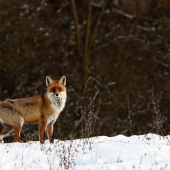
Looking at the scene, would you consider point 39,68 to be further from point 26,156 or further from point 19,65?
point 26,156

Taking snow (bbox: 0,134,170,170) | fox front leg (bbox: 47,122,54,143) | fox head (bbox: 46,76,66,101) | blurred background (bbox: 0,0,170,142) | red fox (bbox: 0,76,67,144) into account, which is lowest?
snow (bbox: 0,134,170,170)

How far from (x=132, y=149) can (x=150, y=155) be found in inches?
22.2

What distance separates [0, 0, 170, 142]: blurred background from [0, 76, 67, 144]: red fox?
6643 millimetres

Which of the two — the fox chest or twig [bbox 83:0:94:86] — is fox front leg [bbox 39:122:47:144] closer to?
the fox chest

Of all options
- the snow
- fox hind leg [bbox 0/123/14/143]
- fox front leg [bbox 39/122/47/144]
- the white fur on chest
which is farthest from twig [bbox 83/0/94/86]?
the snow

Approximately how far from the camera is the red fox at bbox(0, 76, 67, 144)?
7715mm

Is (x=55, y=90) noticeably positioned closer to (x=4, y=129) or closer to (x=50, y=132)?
(x=50, y=132)

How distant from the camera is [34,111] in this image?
8039 millimetres

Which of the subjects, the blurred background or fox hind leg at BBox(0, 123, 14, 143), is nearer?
fox hind leg at BBox(0, 123, 14, 143)

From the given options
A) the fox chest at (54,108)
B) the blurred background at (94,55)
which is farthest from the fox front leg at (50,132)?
the blurred background at (94,55)

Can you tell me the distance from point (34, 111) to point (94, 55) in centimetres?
885

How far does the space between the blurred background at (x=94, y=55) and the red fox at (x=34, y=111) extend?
6.64 meters

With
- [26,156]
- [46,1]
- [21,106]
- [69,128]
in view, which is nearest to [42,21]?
[46,1]

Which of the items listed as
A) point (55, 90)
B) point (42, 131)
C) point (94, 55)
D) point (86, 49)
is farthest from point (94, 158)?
point (94, 55)
